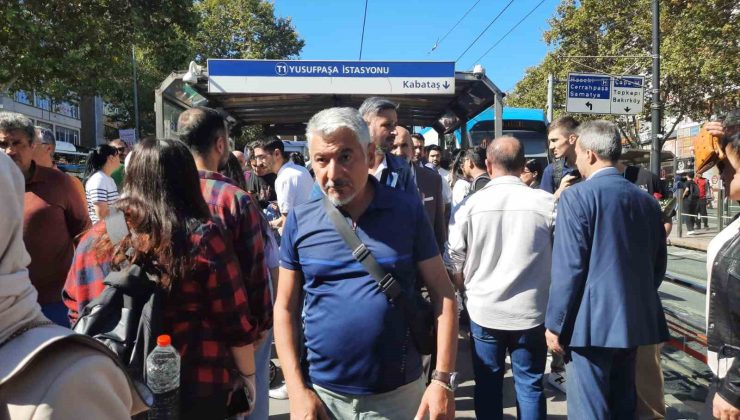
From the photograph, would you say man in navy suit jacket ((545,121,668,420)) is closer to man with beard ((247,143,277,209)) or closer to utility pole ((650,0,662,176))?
man with beard ((247,143,277,209))

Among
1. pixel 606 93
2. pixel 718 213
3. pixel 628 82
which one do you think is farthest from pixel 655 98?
pixel 718 213

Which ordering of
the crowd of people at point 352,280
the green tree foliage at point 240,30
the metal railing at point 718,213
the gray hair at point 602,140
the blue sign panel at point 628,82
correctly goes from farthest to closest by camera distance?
the green tree foliage at point 240,30, the metal railing at point 718,213, the blue sign panel at point 628,82, the gray hair at point 602,140, the crowd of people at point 352,280

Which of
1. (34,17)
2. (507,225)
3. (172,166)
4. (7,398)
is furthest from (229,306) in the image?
(34,17)

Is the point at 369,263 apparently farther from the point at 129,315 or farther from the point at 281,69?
the point at 281,69

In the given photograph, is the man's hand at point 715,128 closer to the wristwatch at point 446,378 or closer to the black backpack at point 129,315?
the wristwatch at point 446,378

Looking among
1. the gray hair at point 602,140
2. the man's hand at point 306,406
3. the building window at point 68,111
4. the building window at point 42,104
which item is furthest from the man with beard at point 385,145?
the building window at point 68,111

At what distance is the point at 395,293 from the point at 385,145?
4.91 feet

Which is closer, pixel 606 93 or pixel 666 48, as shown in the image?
pixel 606 93

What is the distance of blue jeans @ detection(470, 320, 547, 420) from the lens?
3.39 m

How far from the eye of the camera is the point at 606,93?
48.8 feet

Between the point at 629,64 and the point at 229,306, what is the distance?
2506cm

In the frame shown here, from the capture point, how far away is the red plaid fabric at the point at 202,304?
2.08m

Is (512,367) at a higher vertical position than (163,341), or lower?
lower

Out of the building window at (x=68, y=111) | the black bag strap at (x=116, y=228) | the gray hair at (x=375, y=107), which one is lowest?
the black bag strap at (x=116, y=228)
